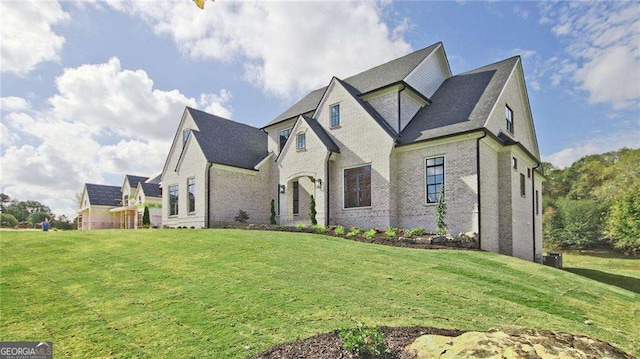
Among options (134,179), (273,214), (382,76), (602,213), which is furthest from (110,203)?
(602,213)

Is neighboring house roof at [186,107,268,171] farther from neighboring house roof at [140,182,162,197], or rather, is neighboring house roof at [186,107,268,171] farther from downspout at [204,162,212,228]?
neighboring house roof at [140,182,162,197]

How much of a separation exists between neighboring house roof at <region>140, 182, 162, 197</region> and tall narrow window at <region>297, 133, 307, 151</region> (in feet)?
65.1

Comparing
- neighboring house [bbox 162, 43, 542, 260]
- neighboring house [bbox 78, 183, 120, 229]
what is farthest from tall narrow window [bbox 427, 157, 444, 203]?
neighboring house [bbox 78, 183, 120, 229]

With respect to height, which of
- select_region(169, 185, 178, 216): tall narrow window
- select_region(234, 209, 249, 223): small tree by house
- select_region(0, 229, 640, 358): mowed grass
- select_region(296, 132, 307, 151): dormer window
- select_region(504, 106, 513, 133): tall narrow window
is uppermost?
select_region(504, 106, 513, 133): tall narrow window

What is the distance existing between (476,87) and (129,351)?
17806 millimetres

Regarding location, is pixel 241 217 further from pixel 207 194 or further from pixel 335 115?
pixel 335 115

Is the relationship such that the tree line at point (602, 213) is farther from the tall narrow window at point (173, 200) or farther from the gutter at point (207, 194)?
the tall narrow window at point (173, 200)

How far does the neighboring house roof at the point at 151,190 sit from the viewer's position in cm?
3203

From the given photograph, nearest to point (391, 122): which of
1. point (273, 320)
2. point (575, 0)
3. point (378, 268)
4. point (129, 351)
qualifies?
point (575, 0)

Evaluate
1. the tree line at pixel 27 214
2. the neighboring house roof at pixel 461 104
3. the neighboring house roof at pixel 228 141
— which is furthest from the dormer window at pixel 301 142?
the tree line at pixel 27 214

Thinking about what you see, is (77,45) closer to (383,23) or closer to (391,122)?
(383,23)

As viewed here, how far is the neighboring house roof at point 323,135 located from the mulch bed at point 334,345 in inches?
522

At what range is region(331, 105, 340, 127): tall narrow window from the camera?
18086 millimetres

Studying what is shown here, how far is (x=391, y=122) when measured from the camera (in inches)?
675
